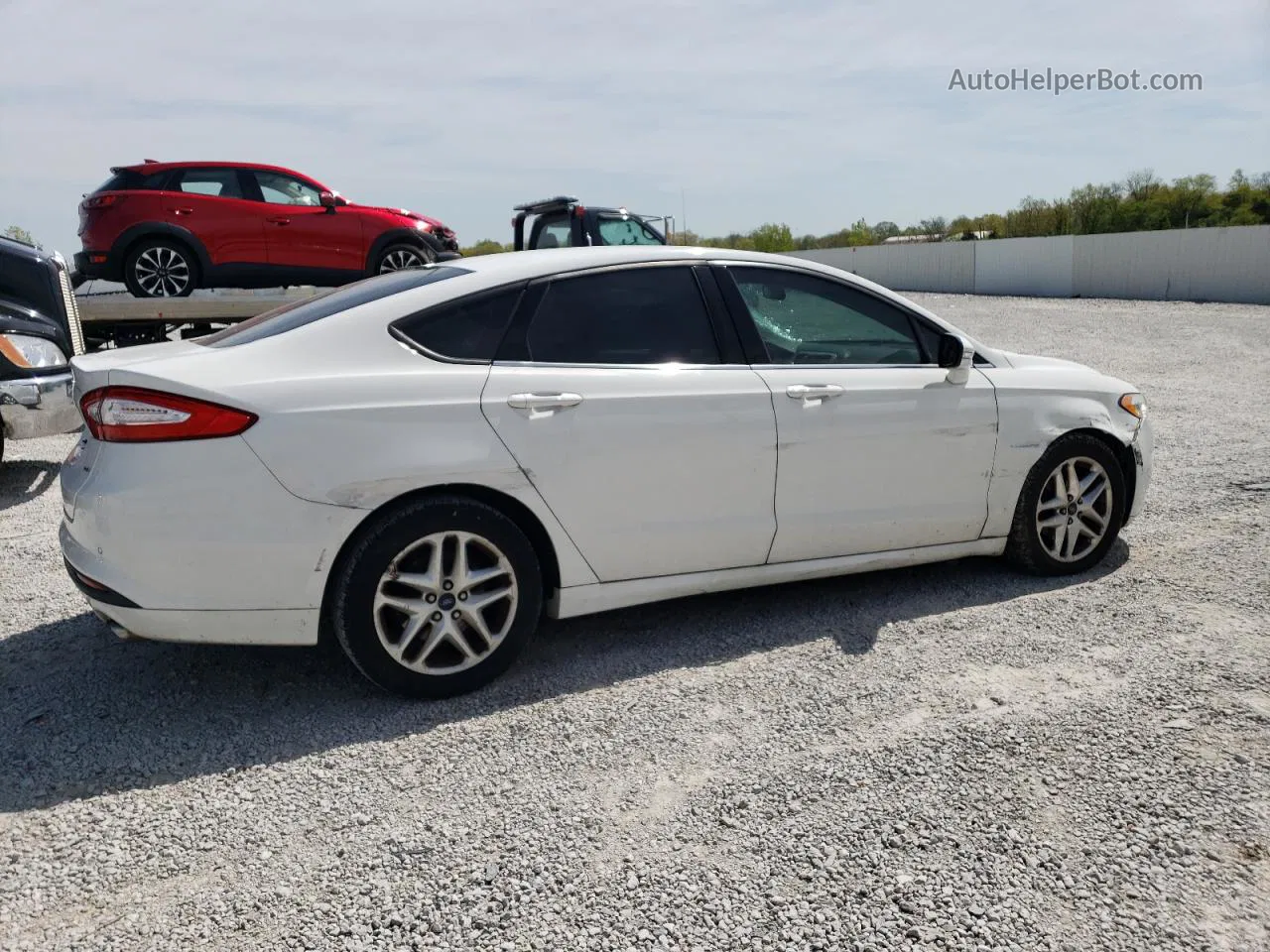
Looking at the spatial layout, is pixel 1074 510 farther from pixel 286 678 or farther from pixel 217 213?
pixel 217 213

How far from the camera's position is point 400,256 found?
38.8 feet

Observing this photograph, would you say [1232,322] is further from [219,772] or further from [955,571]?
[219,772]

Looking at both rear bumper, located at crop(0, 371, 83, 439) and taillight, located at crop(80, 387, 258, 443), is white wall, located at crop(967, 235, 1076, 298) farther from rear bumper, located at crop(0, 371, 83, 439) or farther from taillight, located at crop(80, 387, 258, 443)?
taillight, located at crop(80, 387, 258, 443)

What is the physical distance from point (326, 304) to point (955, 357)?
8.54 ft

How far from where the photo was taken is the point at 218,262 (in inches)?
427

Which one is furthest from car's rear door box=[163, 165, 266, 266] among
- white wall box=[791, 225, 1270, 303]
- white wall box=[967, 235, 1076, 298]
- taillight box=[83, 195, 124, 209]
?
white wall box=[967, 235, 1076, 298]

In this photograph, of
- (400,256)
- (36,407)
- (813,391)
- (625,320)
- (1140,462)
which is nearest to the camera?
(625,320)

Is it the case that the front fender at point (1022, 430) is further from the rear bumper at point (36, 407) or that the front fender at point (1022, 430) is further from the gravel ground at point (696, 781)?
the rear bumper at point (36, 407)

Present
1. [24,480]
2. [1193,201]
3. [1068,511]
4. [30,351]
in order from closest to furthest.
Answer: [1068,511]
[30,351]
[24,480]
[1193,201]

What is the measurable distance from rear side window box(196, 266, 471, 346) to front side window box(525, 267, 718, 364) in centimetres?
40

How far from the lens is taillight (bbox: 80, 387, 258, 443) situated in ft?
10.8

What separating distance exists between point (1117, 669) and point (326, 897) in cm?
285

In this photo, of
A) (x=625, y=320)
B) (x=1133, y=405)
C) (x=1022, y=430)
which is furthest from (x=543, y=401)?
(x=1133, y=405)

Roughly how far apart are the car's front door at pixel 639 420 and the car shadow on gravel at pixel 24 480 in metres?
4.75
